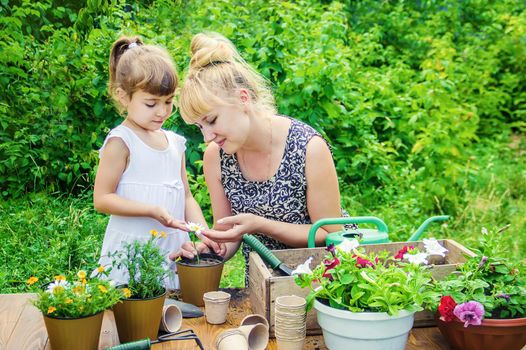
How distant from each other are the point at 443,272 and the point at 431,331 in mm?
150

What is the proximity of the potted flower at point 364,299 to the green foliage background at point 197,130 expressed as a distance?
2169mm

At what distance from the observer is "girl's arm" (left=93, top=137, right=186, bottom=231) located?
6.88ft

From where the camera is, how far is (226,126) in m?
2.01

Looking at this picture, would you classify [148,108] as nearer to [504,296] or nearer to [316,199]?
[316,199]

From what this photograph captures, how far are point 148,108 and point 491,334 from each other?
1323mm

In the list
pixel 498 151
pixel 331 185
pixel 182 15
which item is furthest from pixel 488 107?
pixel 331 185

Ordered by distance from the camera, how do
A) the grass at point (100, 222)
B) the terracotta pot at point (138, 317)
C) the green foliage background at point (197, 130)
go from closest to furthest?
1. the terracotta pot at point (138, 317)
2. the grass at point (100, 222)
3. the green foliage background at point (197, 130)

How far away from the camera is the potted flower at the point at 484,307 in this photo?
1.40m

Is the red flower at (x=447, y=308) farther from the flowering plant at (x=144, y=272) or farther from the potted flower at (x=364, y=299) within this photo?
the flowering plant at (x=144, y=272)

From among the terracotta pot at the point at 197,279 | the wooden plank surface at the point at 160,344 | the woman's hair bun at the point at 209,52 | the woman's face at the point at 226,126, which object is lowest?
the wooden plank surface at the point at 160,344

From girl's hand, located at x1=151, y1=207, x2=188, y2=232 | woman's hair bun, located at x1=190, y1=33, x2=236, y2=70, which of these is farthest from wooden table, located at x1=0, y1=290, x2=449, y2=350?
woman's hair bun, located at x1=190, y1=33, x2=236, y2=70

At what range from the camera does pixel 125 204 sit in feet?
6.97

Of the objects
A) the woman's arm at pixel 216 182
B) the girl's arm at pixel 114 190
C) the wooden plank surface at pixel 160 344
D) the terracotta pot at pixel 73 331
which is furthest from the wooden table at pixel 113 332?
the woman's arm at pixel 216 182

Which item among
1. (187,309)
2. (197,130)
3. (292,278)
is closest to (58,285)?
(187,309)
